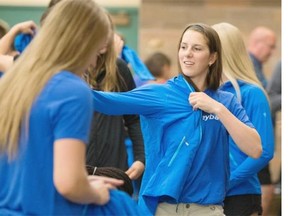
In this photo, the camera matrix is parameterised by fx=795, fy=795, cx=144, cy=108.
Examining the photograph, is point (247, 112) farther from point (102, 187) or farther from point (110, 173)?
point (102, 187)

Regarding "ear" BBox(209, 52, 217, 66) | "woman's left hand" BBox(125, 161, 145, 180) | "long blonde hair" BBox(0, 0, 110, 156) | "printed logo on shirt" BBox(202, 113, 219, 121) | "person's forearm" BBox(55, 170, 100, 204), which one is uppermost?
"long blonde hair" BBox(0, 0, 110, 156)

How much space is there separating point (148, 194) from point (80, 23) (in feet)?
4.74

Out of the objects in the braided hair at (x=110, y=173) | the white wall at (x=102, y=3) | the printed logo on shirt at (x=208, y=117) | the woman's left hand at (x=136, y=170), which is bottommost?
the woman's left hand at (x=136, y=170)

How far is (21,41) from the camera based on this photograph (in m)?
5.00

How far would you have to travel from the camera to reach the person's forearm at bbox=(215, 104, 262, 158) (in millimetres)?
4113

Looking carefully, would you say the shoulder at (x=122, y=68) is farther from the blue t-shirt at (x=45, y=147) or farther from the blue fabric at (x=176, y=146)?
the blue t-shirt at (x=45, y=147)

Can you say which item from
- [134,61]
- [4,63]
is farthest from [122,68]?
[4,63]

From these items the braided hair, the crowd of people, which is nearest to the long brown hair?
the crowd of people

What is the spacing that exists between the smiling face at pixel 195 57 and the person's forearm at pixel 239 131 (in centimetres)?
33

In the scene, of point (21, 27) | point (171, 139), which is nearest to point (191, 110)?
point (171, 139)

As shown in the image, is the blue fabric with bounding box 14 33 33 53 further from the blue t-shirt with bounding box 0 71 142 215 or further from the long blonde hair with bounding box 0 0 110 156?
the blue t-shirt with bounding box 0 71 142 215

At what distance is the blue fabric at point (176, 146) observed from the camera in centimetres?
414

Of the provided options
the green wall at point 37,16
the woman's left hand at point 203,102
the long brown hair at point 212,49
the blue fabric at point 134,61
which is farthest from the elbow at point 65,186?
the green wall at point 37,16
